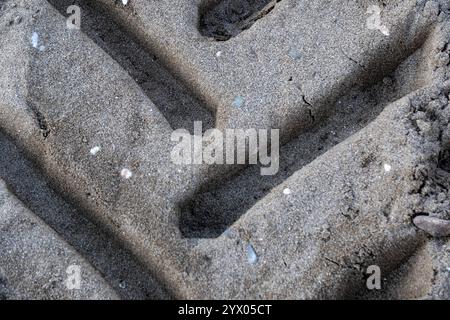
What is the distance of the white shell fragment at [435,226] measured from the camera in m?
1.69

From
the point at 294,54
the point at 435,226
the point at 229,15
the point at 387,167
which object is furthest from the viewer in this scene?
the point at 229,15

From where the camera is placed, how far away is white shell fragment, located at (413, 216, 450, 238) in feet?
5.54

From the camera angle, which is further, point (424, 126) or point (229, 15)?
point (229, 15)

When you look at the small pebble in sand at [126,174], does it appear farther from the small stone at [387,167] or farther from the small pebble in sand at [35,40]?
the small stone at [387,167]

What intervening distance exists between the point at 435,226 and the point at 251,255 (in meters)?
0.54

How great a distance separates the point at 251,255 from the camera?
68.1 inches

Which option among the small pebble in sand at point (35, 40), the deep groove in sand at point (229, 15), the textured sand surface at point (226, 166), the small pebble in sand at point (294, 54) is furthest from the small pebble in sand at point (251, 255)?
the small pebble in sand at point (35, 40)

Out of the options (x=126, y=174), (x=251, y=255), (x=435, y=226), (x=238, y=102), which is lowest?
(x=435, y=226)

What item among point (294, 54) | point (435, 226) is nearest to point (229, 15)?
point (294, 54)

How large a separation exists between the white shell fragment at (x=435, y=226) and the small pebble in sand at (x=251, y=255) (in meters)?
0.49

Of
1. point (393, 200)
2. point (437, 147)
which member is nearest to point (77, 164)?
point (393, 200)

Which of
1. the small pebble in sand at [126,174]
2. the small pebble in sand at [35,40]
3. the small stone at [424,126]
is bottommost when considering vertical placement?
the small stone at [424,126]

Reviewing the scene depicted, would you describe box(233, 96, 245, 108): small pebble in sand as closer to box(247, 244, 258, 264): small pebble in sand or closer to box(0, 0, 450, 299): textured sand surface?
box(0, 0, 450, 299): textured sand surface

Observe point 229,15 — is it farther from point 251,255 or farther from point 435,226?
point 435,226
